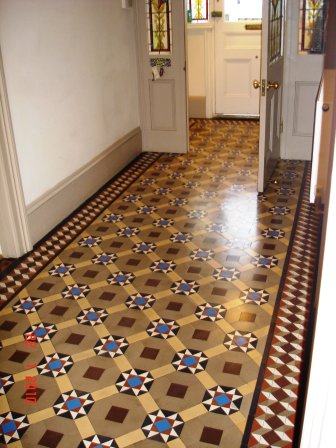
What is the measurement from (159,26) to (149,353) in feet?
13.5

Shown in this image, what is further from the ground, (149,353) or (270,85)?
(270,85)

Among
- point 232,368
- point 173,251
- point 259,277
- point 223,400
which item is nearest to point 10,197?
point 173,251

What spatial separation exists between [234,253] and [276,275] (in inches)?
17.5

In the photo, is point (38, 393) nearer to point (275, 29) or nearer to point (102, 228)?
point (102, 228)

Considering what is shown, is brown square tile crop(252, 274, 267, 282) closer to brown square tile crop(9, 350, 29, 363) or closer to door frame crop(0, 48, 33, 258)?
brown square tile crop(9, 350, 29, 363)

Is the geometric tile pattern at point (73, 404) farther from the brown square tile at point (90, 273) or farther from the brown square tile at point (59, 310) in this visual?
the brown square tile at point (90, 273)

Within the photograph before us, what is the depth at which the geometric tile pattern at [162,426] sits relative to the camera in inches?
102

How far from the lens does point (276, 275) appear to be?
12.8ft

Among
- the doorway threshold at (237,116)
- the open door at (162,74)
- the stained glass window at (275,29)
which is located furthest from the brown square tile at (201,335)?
the doorway threshold at (237,116)

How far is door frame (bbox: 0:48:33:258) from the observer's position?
3.85 m

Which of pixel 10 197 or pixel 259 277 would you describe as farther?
pixel 10 197

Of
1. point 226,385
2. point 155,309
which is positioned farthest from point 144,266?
point 226,385

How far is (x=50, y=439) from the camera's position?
8.55 ft

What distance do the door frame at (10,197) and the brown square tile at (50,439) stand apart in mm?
1904
